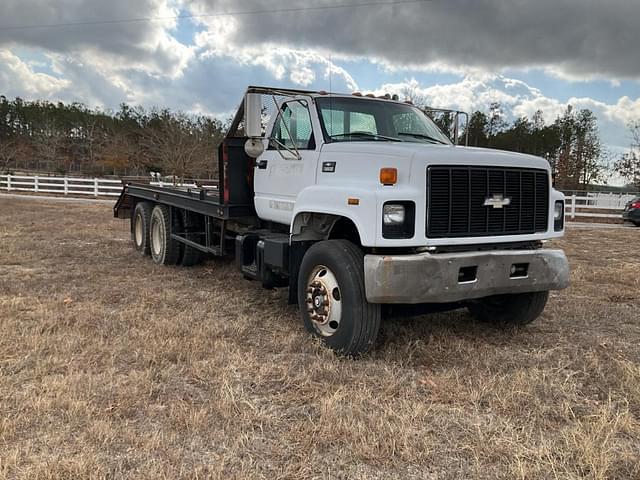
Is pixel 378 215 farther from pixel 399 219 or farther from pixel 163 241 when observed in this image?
pixel 163 241

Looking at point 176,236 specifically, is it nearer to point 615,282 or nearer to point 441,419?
point 441,419

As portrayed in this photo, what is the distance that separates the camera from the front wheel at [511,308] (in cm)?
533

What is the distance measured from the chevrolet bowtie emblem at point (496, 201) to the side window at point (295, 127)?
173cm

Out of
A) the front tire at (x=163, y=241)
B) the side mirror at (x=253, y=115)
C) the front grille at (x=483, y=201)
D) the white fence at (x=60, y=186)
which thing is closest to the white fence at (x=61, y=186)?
the white fence at (x=60, y=186)

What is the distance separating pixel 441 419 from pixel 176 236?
5.74m

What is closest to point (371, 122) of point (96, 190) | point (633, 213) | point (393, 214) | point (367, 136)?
point (367, 136)

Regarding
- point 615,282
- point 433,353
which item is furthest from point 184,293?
point 615,282

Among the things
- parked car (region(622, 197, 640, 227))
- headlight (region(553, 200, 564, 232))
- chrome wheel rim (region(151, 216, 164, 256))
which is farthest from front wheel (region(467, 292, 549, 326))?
parked car (region(622, 197, 640, 227))

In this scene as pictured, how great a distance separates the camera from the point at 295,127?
18.3ft

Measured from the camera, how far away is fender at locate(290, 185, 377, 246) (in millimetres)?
4090

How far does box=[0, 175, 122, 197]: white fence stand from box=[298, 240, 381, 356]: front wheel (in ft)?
83.4

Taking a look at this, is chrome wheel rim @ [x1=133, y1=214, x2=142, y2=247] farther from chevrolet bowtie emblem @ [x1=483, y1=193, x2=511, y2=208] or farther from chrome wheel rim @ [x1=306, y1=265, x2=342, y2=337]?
chevrolet bowtie emblem @ [x1=483, y1=193, x2=511, y2=208]

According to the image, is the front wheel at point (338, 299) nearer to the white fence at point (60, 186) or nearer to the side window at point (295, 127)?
the side window at point (295, 127)

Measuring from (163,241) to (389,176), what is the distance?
5254 mm
